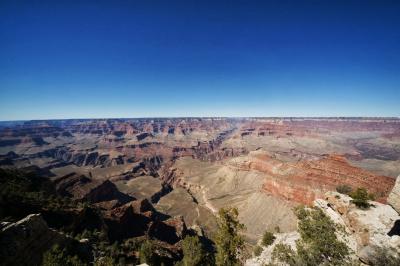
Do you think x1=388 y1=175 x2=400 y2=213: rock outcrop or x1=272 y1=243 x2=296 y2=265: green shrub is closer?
x1=388 y1=175 x2=400 y2=213: rock outcrop

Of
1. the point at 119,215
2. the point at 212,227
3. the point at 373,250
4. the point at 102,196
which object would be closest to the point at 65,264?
the point at 373,250

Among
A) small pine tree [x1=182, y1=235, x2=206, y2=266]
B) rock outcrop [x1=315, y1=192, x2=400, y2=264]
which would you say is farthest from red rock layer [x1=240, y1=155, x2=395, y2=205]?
small pine tree [x1=182, y1=235, x2=206, y2=266]

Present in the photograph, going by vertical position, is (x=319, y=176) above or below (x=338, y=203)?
below

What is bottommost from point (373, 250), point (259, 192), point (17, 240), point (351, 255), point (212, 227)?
point (212, 227)

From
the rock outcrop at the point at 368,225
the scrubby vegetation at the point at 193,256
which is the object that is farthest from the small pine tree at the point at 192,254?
the rock outcrop at the point at 368,225

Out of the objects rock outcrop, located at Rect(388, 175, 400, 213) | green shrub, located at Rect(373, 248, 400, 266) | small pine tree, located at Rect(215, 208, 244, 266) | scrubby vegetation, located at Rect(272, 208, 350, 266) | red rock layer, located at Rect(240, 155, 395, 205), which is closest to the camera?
green shrub, located at Rect(373, 248, 400, 266)

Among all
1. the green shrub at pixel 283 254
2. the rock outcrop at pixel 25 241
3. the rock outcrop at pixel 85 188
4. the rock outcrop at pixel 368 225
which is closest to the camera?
the rock outcrop at pixel 368 225

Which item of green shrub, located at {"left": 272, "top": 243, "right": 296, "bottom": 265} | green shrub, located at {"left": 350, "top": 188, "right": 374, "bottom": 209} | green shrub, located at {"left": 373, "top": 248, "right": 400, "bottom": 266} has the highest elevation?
green shrub, located at {"left": 373, "top": 248, "right": 400, "bottom": 266}

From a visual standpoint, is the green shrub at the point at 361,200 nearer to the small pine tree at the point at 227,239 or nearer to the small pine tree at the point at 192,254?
the small pine tree at the point at 227,239

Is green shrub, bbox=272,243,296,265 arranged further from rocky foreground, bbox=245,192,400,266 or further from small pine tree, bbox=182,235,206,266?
small pine tree, bbox=182,235,206,266

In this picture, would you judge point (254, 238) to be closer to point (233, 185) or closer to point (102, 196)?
point (233, 185)

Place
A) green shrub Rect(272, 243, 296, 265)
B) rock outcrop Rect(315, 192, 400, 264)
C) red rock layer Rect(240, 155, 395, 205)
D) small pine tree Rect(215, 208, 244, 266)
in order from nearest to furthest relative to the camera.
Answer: rock outcrop Rect(315, 192, 400, 264)
small pine tree Rect(215, 208, 244, 266)
green shrub Rect(272, 243, 296, 265)
red rock layer Rect(240, 155, 395, 205)
